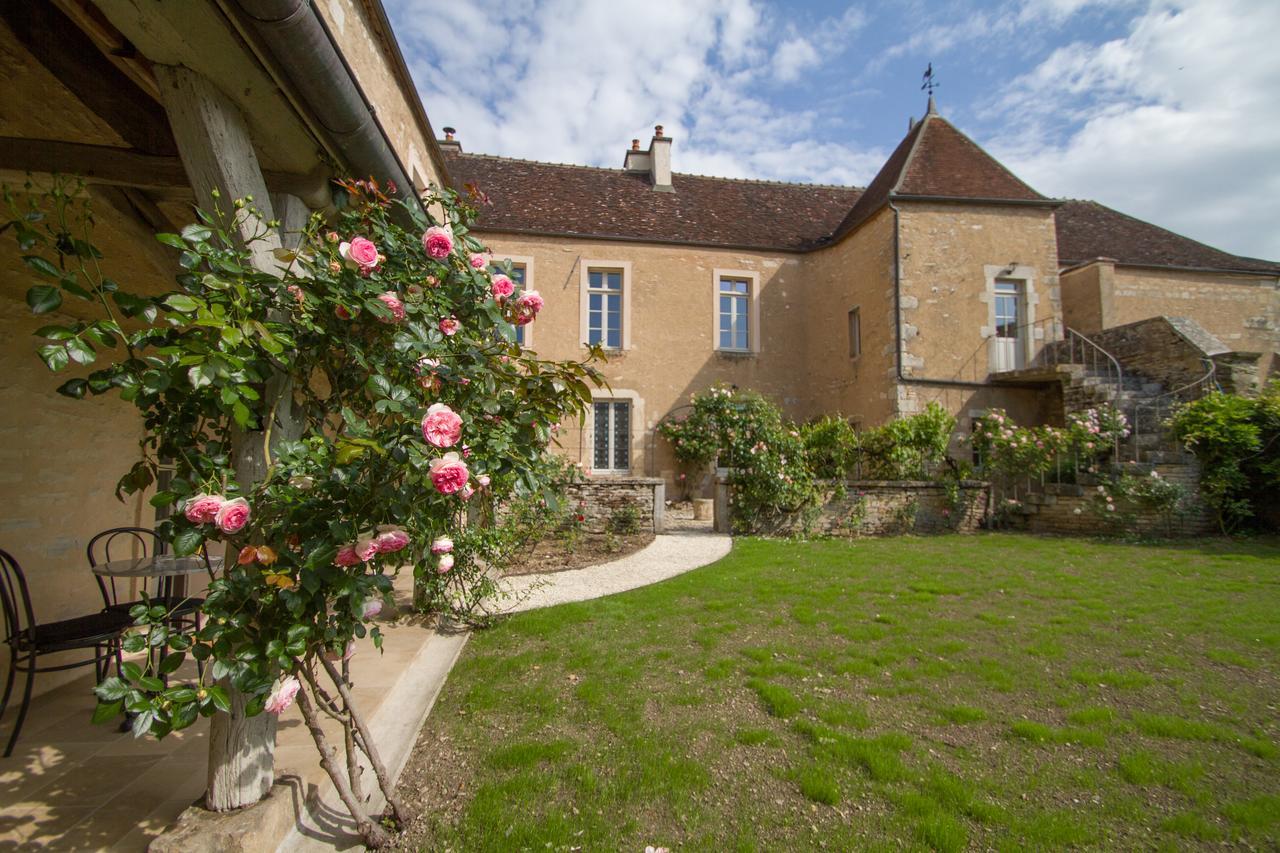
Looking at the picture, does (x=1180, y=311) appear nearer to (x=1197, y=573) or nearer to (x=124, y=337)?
(x=1197, y=573)

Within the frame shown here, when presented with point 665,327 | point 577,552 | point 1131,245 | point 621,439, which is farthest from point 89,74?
point 1131,245

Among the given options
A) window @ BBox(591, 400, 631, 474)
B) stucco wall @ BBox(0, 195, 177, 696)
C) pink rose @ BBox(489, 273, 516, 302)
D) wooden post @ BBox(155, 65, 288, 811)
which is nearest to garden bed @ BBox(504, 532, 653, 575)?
stucco wall @ BBox(0, 195, 177, 696)

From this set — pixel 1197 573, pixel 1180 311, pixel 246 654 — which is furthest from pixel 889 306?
pixel 246 654

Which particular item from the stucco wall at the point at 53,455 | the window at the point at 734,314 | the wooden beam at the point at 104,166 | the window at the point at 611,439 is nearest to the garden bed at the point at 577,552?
the stucco wall at the point at 53,455

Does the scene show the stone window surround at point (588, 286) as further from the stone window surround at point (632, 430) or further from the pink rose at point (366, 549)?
the pink rose at point (366, 549)

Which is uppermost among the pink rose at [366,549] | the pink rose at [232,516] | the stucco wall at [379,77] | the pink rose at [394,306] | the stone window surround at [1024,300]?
the stucco wall at [379,77]

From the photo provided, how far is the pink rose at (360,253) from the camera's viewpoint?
1800mm

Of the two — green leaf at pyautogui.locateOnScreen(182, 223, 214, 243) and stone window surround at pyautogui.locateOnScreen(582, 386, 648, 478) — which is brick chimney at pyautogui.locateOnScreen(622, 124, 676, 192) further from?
green leaf at pyautogui.locateOnScreen(182, 223, 214, 243)

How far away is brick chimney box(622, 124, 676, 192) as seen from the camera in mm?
14273

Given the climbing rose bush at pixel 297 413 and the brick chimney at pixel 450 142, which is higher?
the brick chimney at pixel 450 142

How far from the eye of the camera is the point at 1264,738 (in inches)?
105

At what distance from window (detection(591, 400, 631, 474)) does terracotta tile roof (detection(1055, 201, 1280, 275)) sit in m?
10.3

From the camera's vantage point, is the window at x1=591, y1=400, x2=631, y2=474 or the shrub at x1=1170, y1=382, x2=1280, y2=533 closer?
the shrub at x1=1170, y1=382, x2=1280, y2=533

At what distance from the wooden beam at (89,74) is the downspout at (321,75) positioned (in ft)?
2.45
